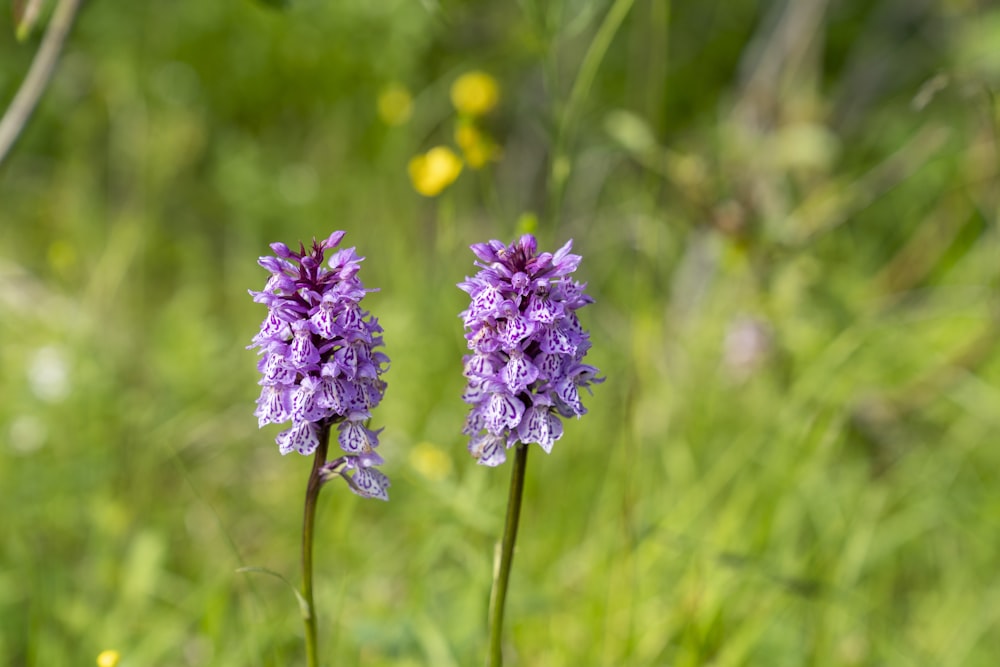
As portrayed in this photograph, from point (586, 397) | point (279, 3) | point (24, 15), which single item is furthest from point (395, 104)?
point (24, 15)

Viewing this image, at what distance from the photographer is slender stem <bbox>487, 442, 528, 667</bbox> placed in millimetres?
1310

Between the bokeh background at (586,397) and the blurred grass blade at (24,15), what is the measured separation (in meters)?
0.31

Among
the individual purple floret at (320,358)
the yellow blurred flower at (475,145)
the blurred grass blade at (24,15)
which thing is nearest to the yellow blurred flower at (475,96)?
the yellow blurred flower at (475,145)

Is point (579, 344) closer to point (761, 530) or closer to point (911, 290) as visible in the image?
point (761, 530)

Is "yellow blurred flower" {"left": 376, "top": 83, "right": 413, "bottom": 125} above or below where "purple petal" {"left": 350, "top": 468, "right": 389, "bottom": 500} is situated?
above

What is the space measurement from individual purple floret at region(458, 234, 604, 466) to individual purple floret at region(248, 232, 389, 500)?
153 mm

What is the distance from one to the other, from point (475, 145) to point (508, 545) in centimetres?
193

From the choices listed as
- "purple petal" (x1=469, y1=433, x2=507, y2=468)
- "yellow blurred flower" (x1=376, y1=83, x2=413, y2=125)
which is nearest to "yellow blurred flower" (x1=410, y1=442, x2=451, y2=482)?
"yellow blurred flower" (x1=376, y1=83, x2=413, y2=125)

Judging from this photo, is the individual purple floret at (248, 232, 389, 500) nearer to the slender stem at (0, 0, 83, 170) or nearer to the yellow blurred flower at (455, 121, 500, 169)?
the slender stem at (0, 0, 83, 170)

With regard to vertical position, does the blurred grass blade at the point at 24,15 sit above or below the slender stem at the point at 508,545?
above

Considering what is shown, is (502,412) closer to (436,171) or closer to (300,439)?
(300,439)

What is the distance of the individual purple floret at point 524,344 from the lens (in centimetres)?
131

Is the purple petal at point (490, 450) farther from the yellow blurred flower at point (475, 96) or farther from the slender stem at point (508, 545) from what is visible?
the yellow blurred flower at point (475, 96)

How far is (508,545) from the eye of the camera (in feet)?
4.33
